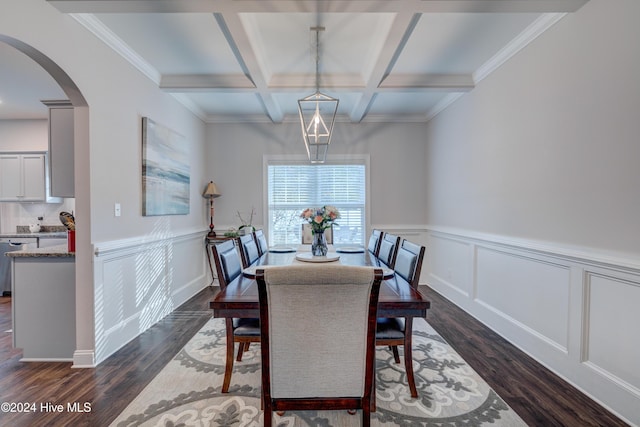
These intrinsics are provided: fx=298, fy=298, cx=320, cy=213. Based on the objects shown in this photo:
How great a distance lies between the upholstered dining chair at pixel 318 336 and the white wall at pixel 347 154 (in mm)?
3525

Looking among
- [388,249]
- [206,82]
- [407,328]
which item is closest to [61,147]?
[206,82]

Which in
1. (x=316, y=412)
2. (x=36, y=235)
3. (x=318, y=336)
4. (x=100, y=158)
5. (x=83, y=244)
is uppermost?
(x=100, y=158)

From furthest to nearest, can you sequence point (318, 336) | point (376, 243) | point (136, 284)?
point (376, 243), point (136, 284), point (318, 336)

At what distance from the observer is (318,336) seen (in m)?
1.27

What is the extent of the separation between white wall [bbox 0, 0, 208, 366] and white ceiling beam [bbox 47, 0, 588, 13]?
250 millimetres

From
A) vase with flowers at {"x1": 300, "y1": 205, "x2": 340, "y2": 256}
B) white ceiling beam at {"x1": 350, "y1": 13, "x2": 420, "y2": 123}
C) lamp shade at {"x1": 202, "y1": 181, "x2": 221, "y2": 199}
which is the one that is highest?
white ceiling beam at {"x1": 350, "y1": 13, "x2": 420, "y2": 123}

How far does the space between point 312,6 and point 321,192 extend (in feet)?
9.89

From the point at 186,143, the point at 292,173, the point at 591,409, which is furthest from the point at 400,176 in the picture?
the point at 591,409

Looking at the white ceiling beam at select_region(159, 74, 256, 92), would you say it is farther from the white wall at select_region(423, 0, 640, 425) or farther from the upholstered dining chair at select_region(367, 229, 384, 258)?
the white wall at select_region(423, 0, 640, 425)

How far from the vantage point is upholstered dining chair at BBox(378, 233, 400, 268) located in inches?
98.3

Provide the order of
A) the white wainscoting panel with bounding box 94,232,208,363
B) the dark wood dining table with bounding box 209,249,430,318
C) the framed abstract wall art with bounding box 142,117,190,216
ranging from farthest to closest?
the framed abstract wall art with bounding box 142,117,190,216, the white wainscoting panel with bounding box 94,232,208,363, the dark wood dining table with bounding box 209,249,430,318

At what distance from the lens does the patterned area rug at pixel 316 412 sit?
5.58 ft

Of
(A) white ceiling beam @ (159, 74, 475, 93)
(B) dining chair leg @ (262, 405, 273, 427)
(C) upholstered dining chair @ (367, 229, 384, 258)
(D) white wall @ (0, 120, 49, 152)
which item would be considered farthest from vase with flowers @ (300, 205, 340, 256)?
(D) white wall @ (0, 120, 49, 152)

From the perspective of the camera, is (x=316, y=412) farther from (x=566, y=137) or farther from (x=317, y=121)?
(x=566, y=137)
